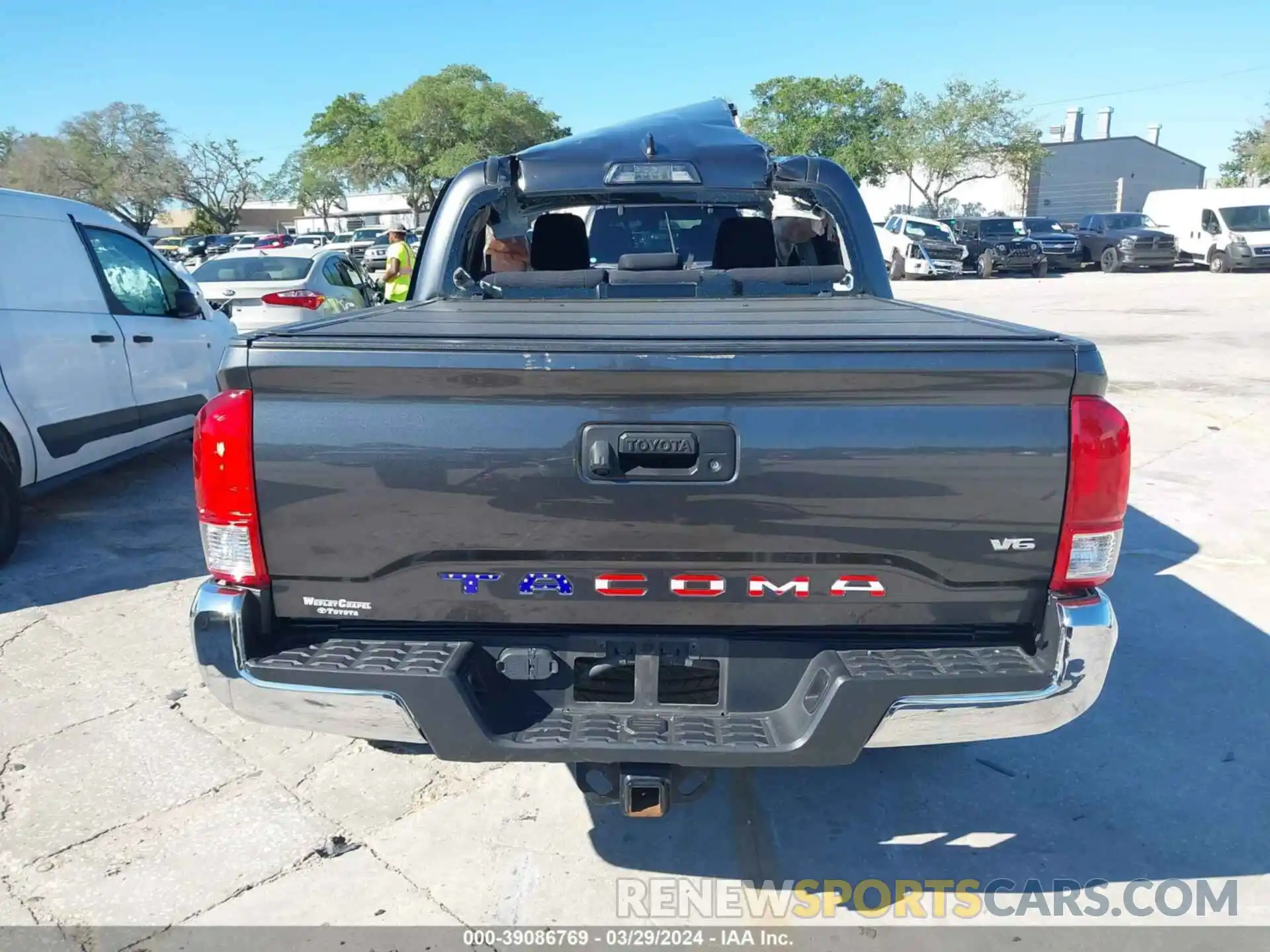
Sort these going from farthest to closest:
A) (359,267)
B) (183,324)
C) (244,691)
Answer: (359,267) → (183,324) → (244,691)

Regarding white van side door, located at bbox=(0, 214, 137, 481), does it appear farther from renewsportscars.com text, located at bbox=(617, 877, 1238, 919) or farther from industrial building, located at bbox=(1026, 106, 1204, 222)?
industrial building, located at bbox=(1026, 106, 1204, 222)

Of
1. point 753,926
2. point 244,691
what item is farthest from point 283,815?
point 753,926

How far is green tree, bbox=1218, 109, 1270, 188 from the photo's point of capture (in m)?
47.4

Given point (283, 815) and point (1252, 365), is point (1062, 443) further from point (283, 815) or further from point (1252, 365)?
point (1252, 365)

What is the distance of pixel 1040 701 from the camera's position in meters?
2.27

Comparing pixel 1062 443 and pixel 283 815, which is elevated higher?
pixel 1062 443

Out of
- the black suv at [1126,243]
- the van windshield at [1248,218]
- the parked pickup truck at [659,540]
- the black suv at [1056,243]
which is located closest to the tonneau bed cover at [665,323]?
the parked pickup truck at [659,540]

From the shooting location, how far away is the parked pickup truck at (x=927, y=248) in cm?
2675

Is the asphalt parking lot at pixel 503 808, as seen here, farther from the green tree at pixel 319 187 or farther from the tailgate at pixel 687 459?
the green tree at pixel 319 187

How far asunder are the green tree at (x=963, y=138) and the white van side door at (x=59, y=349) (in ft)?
146

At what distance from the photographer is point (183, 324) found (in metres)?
6.95

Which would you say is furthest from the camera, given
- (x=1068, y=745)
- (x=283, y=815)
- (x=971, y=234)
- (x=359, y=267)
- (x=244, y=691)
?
(x=971, y=234)

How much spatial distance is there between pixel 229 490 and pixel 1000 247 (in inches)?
1121

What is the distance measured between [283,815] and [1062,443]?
275 centimetres
